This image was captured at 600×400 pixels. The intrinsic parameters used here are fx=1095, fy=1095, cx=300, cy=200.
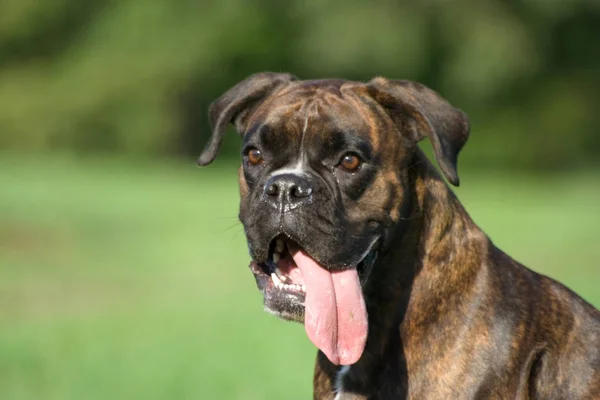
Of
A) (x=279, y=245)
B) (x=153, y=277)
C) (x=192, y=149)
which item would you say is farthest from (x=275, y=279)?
(x=192, y=149)

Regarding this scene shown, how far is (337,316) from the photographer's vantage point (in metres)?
4.84

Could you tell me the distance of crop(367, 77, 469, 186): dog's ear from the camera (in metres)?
4.90

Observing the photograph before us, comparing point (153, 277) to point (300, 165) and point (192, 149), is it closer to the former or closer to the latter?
point (300, 165)

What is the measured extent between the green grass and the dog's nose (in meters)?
0.59

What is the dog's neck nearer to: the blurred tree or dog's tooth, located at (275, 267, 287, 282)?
dog's tooth, located at (275, 267, 287, 282)

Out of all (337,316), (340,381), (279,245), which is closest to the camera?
(337,316)

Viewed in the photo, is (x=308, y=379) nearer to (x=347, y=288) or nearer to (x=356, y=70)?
(x=347, y=288)

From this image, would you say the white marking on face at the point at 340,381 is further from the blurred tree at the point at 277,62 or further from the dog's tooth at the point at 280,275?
the blurred tree at the point at 277,62

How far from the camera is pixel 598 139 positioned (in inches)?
1758

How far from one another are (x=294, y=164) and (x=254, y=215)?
1.01 feet

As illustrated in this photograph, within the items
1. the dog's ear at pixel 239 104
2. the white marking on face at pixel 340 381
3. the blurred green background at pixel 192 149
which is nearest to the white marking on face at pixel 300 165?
the dog's ear at pixel 239 104

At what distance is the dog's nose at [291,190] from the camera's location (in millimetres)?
4844

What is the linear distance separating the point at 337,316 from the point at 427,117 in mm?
973

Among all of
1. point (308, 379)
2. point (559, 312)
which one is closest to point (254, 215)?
point (559, 312)
